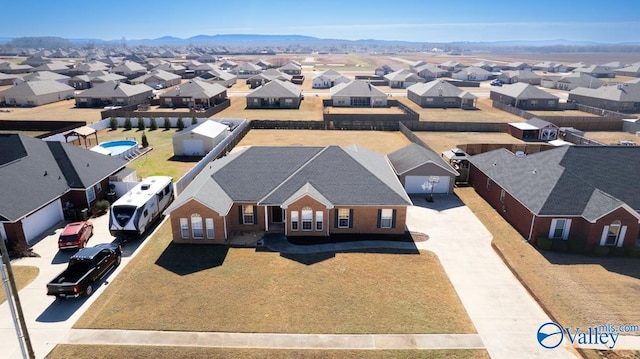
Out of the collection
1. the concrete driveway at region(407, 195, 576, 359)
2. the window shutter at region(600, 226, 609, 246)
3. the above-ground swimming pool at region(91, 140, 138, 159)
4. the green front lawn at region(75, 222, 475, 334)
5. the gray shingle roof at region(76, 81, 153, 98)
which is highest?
the gray shingle roof at region(76, 81, 153, 98)

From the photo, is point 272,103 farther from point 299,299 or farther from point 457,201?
point 299,299

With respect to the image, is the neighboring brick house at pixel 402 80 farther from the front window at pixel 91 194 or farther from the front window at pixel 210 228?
the front window at pixel 210 228

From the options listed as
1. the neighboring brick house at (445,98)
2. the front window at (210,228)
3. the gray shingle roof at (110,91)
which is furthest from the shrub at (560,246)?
the gray shingle roof at (110,91)

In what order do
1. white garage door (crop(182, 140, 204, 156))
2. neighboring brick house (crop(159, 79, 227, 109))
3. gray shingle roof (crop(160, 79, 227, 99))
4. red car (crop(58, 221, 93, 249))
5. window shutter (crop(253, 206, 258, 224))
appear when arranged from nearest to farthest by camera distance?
red car (crop(58, 221, 93, 249)) → window shutter (crop(253, 206, 258, 224)) → white garage door (crop(182, 140, 204, 156)) → gray shingle roof (crop(160, 79, 227, 99)) → neighboring brick house (crop(159, 79, 227, 109))

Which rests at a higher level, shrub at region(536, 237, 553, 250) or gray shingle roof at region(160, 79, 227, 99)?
gray shingle roof at region(160, 79, 227, 99)

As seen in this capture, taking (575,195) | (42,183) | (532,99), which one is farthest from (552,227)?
(532,99)

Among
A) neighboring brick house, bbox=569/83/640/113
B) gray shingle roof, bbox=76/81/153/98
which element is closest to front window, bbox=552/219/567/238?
neighboring brick house, bbox=569/83/640/113

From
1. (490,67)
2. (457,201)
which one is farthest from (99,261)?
(490,67)

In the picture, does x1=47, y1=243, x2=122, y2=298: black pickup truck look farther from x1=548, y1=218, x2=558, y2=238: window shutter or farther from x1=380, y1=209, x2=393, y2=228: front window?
x1=548, y1=218, x2=558, y2=238: window shutter
